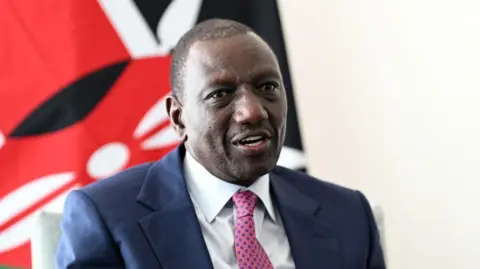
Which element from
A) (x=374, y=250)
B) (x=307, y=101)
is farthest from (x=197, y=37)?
(x=307, y=101)

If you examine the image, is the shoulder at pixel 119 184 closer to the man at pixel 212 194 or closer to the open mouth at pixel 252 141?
the man at pixel 212 194

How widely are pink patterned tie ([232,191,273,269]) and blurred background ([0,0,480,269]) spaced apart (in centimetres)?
85

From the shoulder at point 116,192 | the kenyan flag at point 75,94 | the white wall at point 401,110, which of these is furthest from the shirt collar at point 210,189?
the white wall at point 401,110

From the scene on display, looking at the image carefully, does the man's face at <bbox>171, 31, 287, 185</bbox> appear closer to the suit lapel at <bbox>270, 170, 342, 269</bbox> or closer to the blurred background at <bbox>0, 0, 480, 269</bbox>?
the suit lapel at <bbox>270, 170, 342, 269</bbox>

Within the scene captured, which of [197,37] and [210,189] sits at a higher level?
[197,37]

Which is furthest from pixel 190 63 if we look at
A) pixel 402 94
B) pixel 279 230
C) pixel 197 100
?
pixel 402 94

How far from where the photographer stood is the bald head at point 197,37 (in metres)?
1.51

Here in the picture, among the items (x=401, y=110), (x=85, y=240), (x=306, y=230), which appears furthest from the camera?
(x=401, y=110)

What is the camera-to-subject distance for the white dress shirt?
1.53m

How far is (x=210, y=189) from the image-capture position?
1.58 metres

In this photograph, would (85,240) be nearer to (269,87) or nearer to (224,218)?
(224,218)

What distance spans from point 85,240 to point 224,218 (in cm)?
33

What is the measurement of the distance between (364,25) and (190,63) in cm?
145

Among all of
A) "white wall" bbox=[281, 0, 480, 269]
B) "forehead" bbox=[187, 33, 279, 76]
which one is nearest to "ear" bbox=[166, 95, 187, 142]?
"forehead" bbox=[187, 33, 279, 76]
